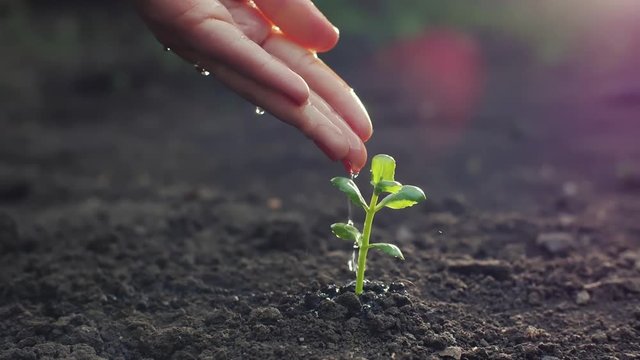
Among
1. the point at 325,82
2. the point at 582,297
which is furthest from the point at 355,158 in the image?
the point at 582,297

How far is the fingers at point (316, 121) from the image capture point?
203cm

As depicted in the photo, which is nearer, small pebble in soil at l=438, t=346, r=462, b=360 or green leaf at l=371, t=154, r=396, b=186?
small pebble in soil at l=438, t=346, r=462, b=360

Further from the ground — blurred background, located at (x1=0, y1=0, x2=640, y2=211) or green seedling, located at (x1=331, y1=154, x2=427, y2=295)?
blurred background, located at (x1=0, y1=0, x2=640, y2=211)

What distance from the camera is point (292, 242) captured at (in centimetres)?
286

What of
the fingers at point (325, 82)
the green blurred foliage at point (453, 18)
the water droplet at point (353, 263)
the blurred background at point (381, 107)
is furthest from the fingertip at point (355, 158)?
the green blurred foliage at point (453, 18)

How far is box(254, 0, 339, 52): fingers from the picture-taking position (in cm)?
231

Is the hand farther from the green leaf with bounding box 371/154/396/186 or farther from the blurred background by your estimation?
the blurred background

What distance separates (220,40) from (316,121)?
351mm

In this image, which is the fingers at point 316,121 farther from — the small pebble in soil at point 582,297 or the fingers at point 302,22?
the small pebble in soil at point 582,297

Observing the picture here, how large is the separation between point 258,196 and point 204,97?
2.09 metres

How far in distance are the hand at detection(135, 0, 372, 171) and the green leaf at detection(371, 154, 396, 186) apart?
0.04 meters

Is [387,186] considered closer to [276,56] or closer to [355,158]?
[355,158]

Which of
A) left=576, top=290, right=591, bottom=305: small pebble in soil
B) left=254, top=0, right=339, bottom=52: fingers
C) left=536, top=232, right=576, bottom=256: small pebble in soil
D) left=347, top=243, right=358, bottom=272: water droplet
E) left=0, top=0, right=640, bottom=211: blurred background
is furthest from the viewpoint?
left=0, top=0, right=640, bottom=211: blurred background

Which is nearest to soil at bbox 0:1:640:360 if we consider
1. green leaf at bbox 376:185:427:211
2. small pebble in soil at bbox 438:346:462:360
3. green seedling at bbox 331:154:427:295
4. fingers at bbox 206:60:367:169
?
small pebble in soil at bbox 438:346:462:360
